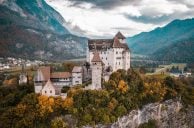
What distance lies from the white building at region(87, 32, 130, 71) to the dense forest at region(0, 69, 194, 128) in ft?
12.3

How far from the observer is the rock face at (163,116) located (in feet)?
297

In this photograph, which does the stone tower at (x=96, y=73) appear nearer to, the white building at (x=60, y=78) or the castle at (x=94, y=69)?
the castle at (x=94, y=69)

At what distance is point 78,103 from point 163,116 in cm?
3454

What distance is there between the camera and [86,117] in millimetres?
79750

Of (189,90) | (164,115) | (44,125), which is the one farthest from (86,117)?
(189,90)

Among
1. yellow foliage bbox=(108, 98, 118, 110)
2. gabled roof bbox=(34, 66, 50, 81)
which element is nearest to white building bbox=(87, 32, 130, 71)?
yellow foliage bbox=(108, 98, 118, 110)

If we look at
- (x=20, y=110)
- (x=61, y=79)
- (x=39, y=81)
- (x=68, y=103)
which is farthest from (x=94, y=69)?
(x=20, y=110)

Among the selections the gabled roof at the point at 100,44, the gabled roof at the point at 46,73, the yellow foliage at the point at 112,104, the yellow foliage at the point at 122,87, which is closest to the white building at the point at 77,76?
the gabled roof at the point at 46,73

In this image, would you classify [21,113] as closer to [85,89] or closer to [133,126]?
[85,89]

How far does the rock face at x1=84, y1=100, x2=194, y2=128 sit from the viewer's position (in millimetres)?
90562

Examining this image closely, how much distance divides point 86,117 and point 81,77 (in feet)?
51.6

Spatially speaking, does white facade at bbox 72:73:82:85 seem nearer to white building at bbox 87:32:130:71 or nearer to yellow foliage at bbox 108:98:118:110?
white building at bbox 87:32:130:71

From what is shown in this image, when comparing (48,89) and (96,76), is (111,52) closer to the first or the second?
(96,76)

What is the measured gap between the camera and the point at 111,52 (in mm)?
96250
